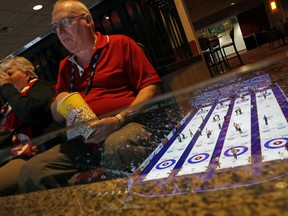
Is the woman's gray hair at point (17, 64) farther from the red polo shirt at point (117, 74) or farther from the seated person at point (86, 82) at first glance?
the red polo shirt at point (117, 74)

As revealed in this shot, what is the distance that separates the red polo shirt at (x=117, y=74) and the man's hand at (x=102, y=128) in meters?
0.65

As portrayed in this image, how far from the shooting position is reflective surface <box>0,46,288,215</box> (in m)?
0.36

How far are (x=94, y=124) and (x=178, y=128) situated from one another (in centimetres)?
20

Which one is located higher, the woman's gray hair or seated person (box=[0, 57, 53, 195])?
the woman's gray hair

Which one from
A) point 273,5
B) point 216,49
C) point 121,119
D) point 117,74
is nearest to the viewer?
point 121,119

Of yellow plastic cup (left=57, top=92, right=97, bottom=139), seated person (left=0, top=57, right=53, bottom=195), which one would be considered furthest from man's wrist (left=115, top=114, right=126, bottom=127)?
seated person (left=0, top=57, right=53, bottom=195)

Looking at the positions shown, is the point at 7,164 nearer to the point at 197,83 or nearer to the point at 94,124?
the point at 94,124

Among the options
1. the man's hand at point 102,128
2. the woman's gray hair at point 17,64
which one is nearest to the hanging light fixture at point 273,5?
the woman's gray hair at point 17,64

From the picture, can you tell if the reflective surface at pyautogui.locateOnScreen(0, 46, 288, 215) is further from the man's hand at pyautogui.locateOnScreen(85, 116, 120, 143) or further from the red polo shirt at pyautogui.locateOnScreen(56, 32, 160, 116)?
the red polo shirt at pyautogui.locateOnScreen(56, 32, 160, 116)

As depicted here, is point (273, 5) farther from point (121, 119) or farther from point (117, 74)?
point (121, 119)

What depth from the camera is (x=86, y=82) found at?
1.44m

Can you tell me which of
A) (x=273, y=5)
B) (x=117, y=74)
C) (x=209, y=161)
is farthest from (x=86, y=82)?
(x=273, y=5)

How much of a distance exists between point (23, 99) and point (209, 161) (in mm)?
1514

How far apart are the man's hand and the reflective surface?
68 millimetres
